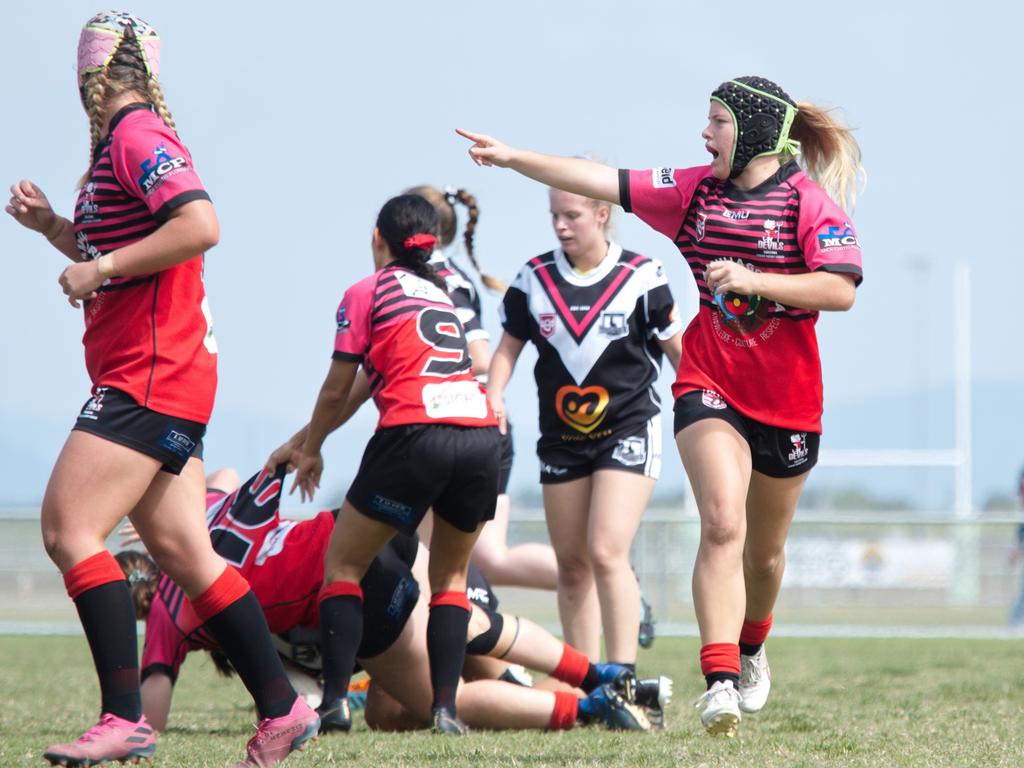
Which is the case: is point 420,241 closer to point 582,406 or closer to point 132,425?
point 582,406

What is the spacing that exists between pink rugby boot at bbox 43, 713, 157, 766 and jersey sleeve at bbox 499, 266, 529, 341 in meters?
3.10

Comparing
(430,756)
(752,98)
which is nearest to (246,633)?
(430,756)

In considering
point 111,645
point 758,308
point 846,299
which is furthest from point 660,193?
point 111,645

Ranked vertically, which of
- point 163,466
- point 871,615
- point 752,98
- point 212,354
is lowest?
point 871,615

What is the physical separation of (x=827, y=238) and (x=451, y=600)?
1.95m

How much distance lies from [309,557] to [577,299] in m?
1.79

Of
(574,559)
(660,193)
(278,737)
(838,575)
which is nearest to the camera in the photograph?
(278,737)

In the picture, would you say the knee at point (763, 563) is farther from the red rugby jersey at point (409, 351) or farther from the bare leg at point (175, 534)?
the bare leg at point (175, 534)

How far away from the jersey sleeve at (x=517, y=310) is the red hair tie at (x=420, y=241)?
1099 millimetres

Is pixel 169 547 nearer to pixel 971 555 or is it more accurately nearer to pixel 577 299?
pixel 577 299

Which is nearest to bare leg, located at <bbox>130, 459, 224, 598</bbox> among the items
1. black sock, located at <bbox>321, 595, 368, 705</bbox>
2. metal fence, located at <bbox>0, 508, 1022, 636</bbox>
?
black sock, located at <bbox>321, 595, 368, 705</bbox>

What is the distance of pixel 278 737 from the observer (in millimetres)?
3799

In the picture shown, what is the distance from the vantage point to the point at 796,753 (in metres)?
4.09

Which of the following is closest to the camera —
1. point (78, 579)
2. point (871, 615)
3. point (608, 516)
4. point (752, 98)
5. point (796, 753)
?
point (78, 579)
